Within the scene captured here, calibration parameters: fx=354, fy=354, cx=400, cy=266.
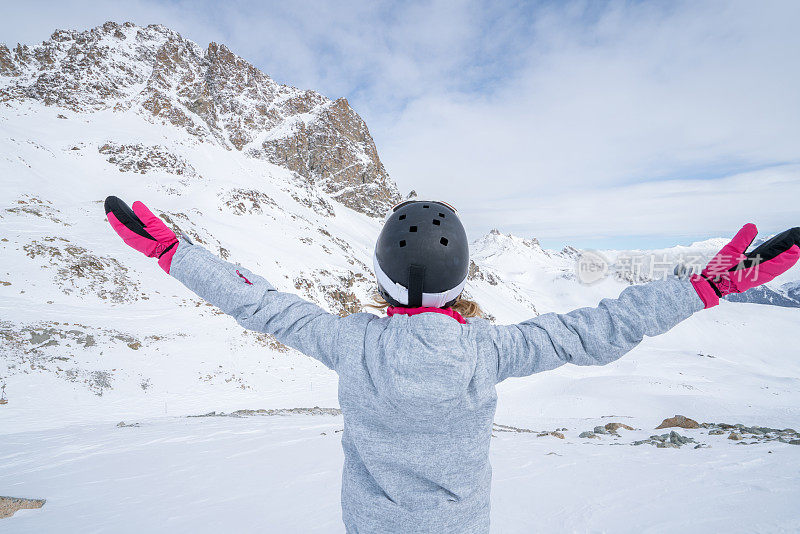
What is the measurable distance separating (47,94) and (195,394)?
6721cm

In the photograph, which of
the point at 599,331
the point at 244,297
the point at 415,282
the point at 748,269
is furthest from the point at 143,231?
the point at 748,269

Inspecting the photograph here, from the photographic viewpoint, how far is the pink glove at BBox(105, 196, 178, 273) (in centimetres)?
179

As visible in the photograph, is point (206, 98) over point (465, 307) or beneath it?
over

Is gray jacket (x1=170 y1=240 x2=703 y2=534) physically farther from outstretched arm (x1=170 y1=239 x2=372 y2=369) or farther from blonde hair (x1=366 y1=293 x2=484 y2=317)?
blonde hair (x1=366 y1=293 x2=484 y2=317)

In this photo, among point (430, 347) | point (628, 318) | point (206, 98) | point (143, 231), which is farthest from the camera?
point (206, 98)

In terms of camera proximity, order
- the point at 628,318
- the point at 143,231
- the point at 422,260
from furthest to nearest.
→ 1. the point at 143,231
2. the point at 422,260
3. the point at 628,318

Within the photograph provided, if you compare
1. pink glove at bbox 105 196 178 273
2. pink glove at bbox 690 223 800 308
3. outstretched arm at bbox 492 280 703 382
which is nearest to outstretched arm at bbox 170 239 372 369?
pink glove at bbox 105 196 178 273

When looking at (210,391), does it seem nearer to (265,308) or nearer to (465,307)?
(265,308)

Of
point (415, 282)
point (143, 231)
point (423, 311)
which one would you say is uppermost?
point (143, 231)

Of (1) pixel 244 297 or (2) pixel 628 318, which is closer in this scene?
(2) pixel 628 318

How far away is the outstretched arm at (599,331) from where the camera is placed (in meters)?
1.51

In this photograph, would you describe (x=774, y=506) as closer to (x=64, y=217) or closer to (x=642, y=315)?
(x=642, y=315)

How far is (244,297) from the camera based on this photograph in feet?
5.51

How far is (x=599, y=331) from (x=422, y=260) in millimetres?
816
